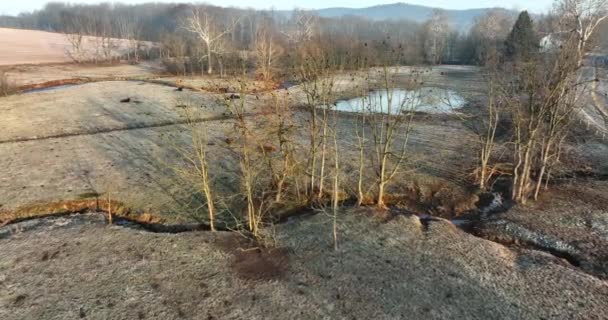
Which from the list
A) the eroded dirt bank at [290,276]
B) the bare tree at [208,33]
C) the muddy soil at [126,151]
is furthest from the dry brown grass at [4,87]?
the eroded dirt bank at [290,276]

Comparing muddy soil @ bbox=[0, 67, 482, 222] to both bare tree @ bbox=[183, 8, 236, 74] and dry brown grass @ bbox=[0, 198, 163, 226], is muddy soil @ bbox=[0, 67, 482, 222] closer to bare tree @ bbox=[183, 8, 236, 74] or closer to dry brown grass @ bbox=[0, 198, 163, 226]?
dry brown grass @ bbox=[0, 198, 163, 226]

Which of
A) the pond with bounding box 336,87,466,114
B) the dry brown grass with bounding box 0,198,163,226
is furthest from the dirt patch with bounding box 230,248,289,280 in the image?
the pond with bounding box 336,87,466,114

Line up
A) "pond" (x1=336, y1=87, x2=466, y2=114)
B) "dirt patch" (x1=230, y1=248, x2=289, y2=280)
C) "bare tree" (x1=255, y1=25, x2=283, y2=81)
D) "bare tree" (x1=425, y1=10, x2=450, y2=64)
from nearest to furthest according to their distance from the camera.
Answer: "dirt patch" (x1=230, y1=248, x2=289, y2=280) < "bare tree" (x1=255, y1=25, x2=283, y2=81) < "pond" (x1=336, y1=87, x2=466, y2=114) < "bare tree" (x1=425, y1=10, x2=450, y2=64)

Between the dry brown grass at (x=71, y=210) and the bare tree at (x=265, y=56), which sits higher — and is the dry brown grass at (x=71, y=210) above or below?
below

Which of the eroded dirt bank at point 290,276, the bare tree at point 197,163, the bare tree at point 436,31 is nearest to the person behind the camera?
the eroded dirt bank at point 290,276

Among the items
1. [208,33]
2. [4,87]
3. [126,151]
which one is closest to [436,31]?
[208,33]

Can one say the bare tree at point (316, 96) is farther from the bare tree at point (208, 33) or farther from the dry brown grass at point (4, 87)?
the bare tree at point (208, 33)

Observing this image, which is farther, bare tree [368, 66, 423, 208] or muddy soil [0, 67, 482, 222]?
muddy soil [0, 67, 482, 222]

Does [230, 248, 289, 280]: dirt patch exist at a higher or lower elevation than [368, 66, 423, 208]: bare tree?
lower

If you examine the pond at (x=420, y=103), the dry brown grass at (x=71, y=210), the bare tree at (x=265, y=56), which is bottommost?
the dry brown grass at (x=71, y=210)

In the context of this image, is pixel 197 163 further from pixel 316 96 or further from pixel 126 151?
pixel 316 96

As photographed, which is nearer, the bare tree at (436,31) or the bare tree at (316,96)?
the bare tree at (316,96)
